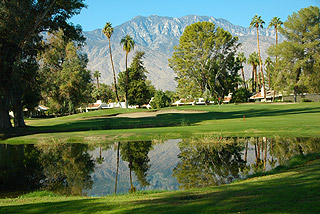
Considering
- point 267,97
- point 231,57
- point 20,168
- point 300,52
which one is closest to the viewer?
A: point 20,168

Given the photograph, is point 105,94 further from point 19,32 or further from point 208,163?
point 208,163

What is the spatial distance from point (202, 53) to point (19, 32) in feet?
196

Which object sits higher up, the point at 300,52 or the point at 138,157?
the point at 300,52

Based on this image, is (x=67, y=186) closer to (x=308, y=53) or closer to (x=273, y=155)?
(x=273, y=155)

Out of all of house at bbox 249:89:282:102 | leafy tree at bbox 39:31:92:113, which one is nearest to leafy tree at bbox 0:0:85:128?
leafy tree at bbox 39:31:92:113

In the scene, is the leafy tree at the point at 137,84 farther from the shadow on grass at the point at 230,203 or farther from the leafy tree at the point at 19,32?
the shadow on grass at the point at 230,203

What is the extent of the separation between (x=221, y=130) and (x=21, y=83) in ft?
67.0

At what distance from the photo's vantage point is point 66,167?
18.4 meters

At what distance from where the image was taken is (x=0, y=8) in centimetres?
3058

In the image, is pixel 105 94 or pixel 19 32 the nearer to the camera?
pixel 19 32

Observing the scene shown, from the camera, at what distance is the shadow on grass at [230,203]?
7.11m

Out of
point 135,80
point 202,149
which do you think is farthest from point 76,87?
point 202,149

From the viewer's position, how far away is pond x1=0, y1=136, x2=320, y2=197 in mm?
14133

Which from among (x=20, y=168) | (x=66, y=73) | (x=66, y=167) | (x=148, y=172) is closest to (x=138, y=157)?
(x=148, y=172)
